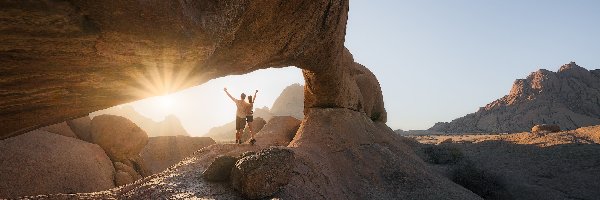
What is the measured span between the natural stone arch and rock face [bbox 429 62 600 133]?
5790 cm

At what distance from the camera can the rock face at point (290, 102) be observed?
101m

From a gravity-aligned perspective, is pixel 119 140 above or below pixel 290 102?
below

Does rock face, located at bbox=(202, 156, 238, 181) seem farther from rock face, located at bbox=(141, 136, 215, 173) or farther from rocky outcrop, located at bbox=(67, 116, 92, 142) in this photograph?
rock face, located at bbox=(141, 136, 215, 173)

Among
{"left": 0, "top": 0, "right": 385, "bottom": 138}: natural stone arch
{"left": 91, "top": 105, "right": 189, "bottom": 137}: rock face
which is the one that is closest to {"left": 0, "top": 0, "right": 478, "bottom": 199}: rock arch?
{"left": 0, "top": 0, "right": 385, "bottom": 138}: natural stone arch

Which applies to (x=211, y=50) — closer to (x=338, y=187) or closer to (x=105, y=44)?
(x=105, y=44)

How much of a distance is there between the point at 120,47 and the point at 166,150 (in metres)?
20.4

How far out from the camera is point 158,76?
551cm

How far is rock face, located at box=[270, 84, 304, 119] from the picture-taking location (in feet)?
332

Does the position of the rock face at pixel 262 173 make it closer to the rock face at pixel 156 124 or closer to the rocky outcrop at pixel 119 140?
the rocky outcrop at pixel 119 140

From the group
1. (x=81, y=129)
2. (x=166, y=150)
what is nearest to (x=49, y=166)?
(x=81, y=129)

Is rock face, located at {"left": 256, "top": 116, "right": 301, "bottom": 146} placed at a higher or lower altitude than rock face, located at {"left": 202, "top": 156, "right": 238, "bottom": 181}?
higher

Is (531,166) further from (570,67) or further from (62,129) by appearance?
(570,67)

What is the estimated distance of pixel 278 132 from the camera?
48.8ft

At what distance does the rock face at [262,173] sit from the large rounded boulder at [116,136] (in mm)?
9436
